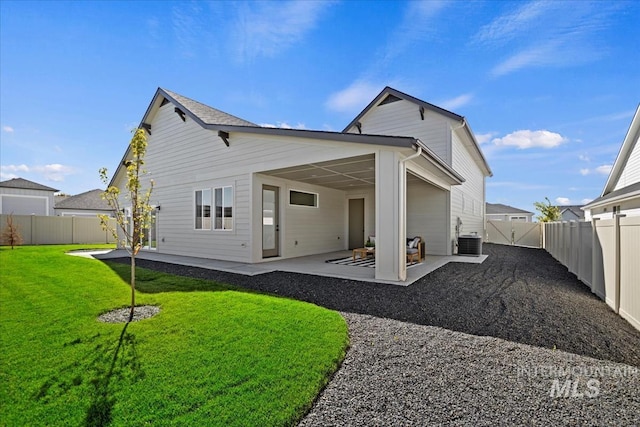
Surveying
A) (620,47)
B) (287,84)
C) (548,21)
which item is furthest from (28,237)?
(620,47)

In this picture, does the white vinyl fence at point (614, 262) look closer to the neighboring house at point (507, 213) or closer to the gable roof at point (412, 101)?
the gable roof at point (412, 101)

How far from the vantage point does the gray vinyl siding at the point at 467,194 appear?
12.7m

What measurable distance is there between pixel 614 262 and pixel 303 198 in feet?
29.1

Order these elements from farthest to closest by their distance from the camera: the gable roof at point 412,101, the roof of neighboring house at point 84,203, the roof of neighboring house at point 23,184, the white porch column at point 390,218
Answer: the roof of neighboring house at point 84,203
the roof of neighboring house at point 23,184
the gable roof at point 412,101
the white porch column at point 390,218

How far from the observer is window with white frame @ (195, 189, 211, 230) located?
35.4 feet

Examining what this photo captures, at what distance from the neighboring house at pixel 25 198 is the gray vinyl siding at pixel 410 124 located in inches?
1083

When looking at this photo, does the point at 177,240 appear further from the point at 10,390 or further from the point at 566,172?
the point at 566,172

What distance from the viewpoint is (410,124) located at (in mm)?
12867

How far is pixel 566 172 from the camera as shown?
69.3 ft

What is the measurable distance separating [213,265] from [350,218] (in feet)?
23.4

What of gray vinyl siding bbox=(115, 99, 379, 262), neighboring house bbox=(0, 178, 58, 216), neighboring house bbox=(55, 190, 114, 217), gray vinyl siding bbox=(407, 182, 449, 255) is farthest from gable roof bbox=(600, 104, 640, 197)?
neighboring house bbox=(0, 178, 58, 216)

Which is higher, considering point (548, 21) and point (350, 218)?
point (548, 21)

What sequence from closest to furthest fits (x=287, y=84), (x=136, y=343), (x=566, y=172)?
1. (x=136, y=343)
2. (x=287, y=84)
3. (x=566, y=172)

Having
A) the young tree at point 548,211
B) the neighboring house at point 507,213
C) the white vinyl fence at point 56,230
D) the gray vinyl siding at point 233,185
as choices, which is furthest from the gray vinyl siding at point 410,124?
the neighboring house at point 507,213
